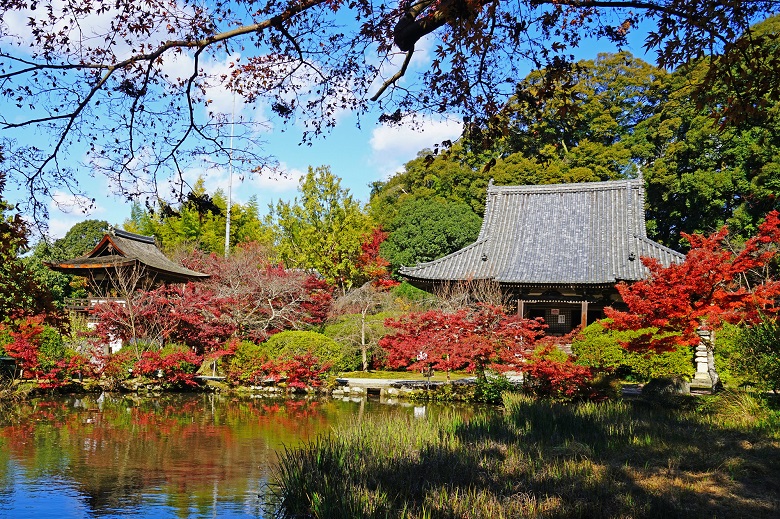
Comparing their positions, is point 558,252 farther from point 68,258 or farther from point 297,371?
point 68,258

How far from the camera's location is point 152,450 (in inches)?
319

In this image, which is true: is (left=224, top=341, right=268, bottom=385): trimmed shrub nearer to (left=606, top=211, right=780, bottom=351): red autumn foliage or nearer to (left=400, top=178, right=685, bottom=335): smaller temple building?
(left=400, top=178, right=685, bottom=335): smaller temple building

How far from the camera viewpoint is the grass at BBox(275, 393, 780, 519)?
4.20m

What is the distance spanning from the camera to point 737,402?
326 inches

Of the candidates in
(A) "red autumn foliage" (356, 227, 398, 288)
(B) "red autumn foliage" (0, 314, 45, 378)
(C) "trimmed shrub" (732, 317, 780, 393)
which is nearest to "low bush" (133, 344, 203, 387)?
(B) "red autumn foliage" (0, 314, 45, 378)

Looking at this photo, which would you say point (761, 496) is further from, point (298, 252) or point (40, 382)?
point (298, 252)

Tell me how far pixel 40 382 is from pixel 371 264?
13659mm

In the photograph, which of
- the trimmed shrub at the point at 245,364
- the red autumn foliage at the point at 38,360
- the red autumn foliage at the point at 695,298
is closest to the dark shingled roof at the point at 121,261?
the red autumn foliage at the point at 38,360

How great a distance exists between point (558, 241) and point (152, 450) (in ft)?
46.3

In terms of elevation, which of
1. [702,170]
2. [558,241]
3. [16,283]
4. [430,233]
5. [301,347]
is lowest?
[301,347]

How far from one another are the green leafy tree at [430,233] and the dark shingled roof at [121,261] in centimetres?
943

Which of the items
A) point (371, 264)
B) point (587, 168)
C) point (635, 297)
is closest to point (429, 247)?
point (371, 264)

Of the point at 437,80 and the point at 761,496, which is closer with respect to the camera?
the point at 761,496

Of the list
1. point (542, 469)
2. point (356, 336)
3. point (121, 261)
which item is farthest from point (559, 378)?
point (121, 261)
